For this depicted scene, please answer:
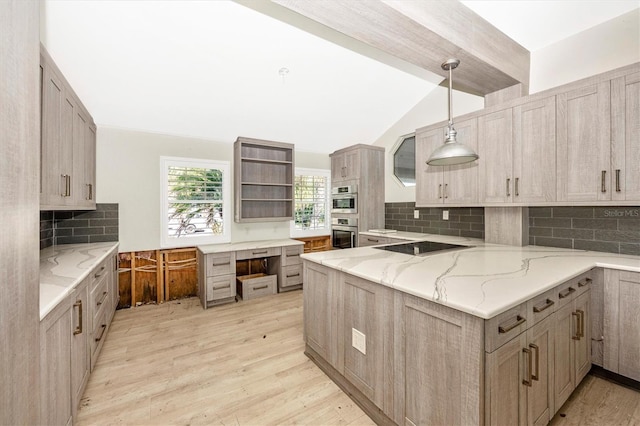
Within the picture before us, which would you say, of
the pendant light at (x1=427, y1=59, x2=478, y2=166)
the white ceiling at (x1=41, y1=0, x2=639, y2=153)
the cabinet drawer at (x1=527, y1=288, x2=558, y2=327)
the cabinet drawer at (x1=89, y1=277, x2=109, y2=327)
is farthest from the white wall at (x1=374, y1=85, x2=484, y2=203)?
the cabinet drawer at (x1=89, y1=277, x2=109, y2=327)

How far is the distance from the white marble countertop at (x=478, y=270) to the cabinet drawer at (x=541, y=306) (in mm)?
79

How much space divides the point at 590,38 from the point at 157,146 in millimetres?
4928

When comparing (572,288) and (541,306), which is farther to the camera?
(572,288)

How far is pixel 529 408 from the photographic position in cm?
137

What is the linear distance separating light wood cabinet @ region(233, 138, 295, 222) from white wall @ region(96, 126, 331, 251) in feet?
2.13

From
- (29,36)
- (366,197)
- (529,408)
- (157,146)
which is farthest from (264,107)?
(529,408)

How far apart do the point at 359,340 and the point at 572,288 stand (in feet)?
4.57

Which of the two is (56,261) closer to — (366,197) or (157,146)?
(157,146)

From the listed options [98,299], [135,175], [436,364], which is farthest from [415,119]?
[98,299]

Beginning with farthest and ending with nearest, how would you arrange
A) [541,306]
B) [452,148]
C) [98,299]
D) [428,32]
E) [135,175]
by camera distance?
[135,175] → [98,299] → [452,148] → [428,32] → [541,306]

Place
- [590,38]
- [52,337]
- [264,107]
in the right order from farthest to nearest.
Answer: [264,107] < [590,38] < [52,337]

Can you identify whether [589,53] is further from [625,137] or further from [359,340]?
[359,340]

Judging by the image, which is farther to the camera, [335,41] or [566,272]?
Answer: [335,41]

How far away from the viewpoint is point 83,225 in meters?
3.39
